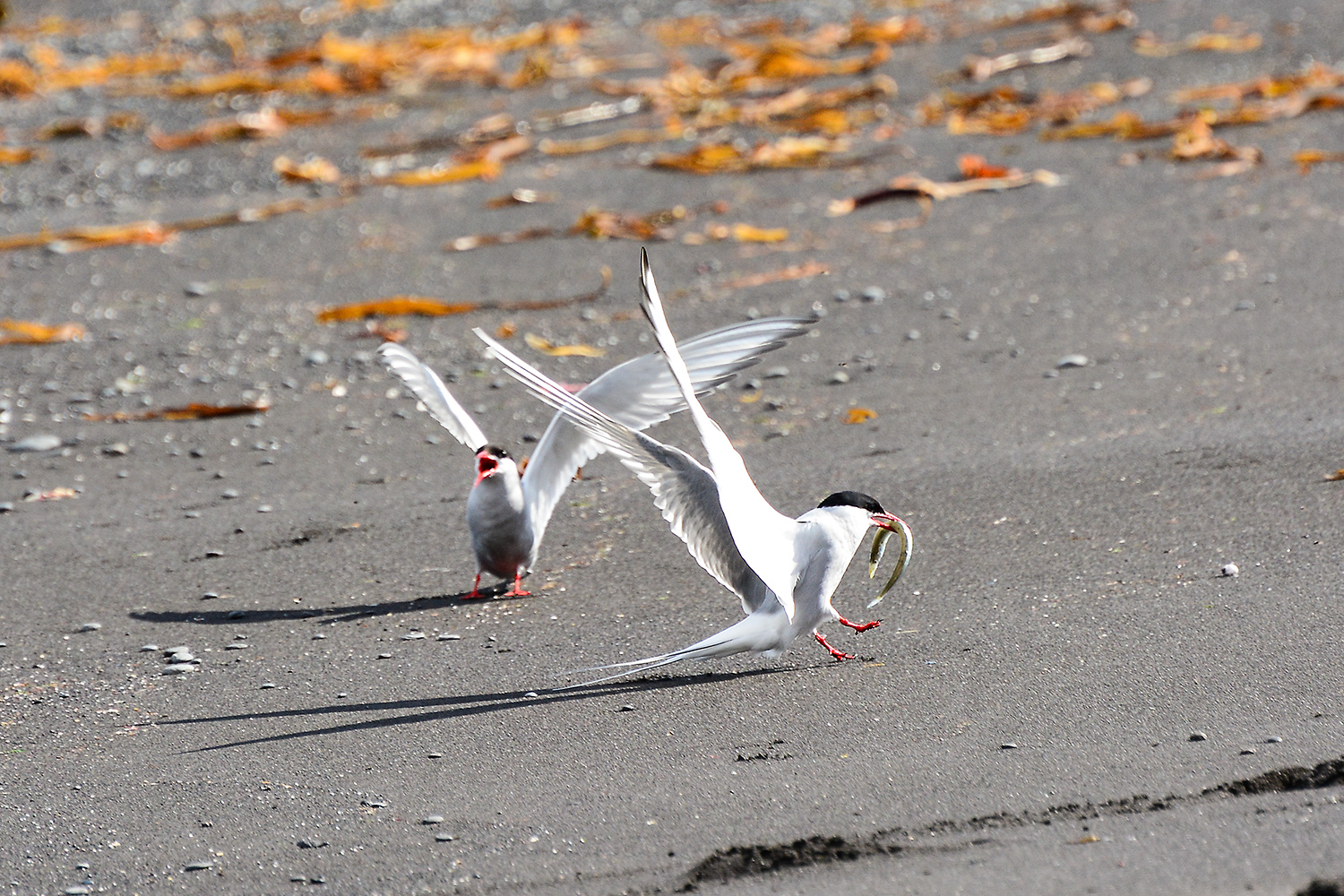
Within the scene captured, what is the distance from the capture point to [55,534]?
17.7 ft

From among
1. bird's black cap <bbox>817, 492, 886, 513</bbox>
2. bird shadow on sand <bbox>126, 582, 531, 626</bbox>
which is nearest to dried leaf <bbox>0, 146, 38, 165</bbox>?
bird shadow on sand <bbox>126, 582, 531, 626</bbox>

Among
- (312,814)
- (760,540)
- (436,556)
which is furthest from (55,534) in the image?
(760,540)

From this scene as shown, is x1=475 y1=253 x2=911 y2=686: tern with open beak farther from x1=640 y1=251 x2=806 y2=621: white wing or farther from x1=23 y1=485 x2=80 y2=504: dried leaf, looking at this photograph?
x1=23 y1=485 x2=80 y2=504: dried leaf

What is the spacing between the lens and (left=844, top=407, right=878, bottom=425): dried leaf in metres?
6.00

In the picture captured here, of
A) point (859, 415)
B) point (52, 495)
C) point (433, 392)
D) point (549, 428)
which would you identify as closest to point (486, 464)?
point (549, 428)

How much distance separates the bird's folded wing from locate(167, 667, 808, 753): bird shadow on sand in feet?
0.94

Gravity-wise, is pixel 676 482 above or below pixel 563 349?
above

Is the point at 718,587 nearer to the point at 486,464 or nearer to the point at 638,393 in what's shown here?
the point at 638,393

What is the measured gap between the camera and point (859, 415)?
602cm

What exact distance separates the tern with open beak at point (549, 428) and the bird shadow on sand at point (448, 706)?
0.83m

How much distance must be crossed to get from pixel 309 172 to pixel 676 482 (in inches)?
280

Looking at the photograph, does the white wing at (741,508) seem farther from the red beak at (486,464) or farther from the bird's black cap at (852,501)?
the red beak at (486,464)

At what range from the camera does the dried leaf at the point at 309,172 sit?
1011 cm

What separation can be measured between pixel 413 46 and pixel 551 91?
2580 mm
